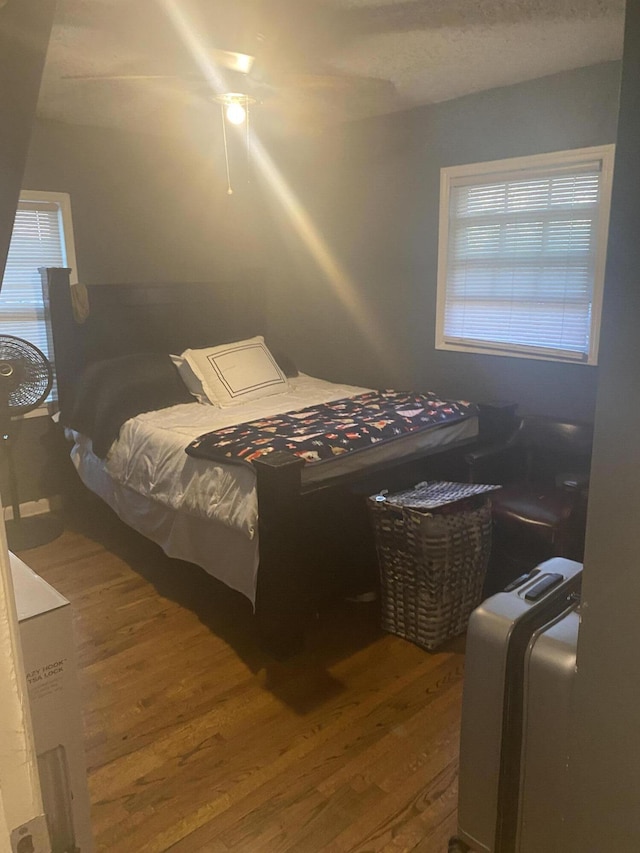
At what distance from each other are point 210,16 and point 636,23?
1.89 m

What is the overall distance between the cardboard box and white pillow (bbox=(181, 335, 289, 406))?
244 centimetres

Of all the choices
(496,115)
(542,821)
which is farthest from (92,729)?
(496,115)

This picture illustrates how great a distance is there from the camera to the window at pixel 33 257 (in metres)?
3.68

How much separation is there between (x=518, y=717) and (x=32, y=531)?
309 centimetres

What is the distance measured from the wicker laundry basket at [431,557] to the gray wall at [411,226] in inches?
42.9

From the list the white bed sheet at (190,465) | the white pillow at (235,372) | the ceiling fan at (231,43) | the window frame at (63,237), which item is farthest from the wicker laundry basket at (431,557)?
the window frame at (63,237)

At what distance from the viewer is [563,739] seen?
1.18 meters

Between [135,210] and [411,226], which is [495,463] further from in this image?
[135,210]

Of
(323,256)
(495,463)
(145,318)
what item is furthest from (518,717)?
(323,256)

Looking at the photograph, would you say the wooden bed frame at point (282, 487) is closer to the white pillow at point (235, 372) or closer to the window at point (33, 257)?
the window at point (33, 257)

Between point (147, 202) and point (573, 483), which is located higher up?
point (147, 202)

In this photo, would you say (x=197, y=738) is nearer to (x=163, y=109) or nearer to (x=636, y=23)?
(x=636, y=23)

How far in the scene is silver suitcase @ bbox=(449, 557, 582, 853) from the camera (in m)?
1.21

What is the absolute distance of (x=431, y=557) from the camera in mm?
2412
